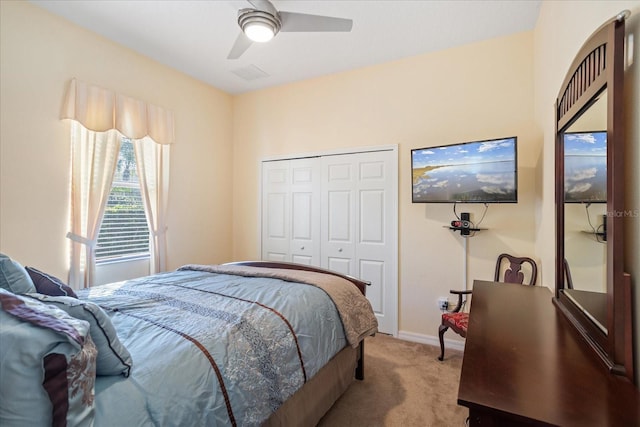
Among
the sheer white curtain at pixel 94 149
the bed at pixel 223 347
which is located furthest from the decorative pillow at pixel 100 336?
the sheer white curtain at pixel 94 149

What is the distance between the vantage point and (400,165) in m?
3.28

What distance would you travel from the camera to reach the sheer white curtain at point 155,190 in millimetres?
3225

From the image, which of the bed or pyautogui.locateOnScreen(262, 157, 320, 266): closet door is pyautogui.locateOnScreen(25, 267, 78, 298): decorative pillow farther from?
pyautogui.locateOnScreen(262, 157, 320, 266): closet door

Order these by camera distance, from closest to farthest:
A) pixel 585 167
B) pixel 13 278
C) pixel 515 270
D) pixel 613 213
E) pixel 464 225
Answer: pixel 613 213, pixel 13 278, pixel 585 167, pixel 515 270, pixel 464 225

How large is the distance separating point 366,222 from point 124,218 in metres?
2.61

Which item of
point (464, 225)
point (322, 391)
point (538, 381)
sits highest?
point (464, 225)

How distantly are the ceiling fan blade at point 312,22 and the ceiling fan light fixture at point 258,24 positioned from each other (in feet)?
0.24

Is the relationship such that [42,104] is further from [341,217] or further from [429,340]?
[429,340]

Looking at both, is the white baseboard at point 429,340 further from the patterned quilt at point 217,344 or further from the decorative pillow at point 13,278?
the decorative pillow at point 13,278

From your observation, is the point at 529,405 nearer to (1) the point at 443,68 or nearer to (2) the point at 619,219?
(2) the point at 619,219

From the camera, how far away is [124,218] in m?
3.12

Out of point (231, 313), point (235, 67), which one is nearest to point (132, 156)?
point (235, 67)

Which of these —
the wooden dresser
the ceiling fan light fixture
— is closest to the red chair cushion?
the wooden dresser

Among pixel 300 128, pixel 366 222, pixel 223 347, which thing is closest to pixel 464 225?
pixel 366 222
